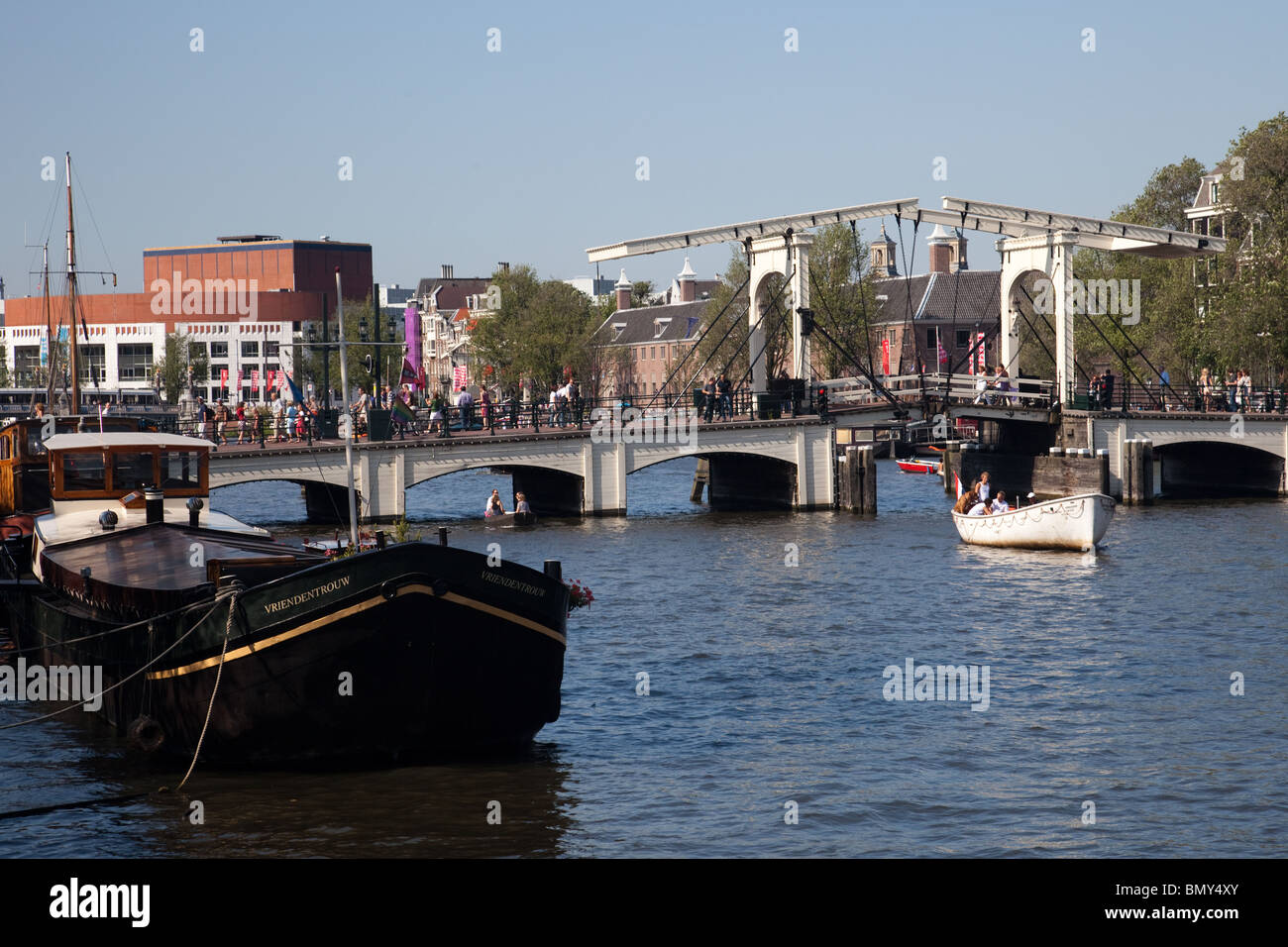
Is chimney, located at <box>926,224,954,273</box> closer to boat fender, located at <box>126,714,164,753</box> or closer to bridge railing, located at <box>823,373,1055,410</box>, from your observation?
bridge railing, located at <box>823,373,1055,410</box>

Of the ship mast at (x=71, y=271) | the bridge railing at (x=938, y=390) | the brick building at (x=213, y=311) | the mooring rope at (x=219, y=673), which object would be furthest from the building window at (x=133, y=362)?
the mooring rope at (x=219, y=673)

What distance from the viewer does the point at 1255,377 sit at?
73375 mm

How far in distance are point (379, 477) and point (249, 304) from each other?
11672 cm

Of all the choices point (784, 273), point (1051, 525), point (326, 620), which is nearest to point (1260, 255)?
point (784, 273)

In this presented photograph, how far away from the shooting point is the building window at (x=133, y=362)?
153000mm

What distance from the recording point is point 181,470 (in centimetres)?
2486

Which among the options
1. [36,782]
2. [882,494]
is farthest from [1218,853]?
[882,494]

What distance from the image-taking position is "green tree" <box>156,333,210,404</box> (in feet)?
446

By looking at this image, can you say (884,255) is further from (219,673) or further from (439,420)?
(219,673)

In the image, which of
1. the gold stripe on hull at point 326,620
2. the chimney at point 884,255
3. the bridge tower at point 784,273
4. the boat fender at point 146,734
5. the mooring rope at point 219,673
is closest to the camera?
the gold stripe on hull at point 326,620

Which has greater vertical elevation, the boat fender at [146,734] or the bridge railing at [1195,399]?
the bridge railing at [1195,399]

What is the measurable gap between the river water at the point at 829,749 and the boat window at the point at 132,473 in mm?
4002

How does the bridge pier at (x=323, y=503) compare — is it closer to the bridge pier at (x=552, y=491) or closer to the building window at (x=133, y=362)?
the bridge pier at (x=552, y=491)
